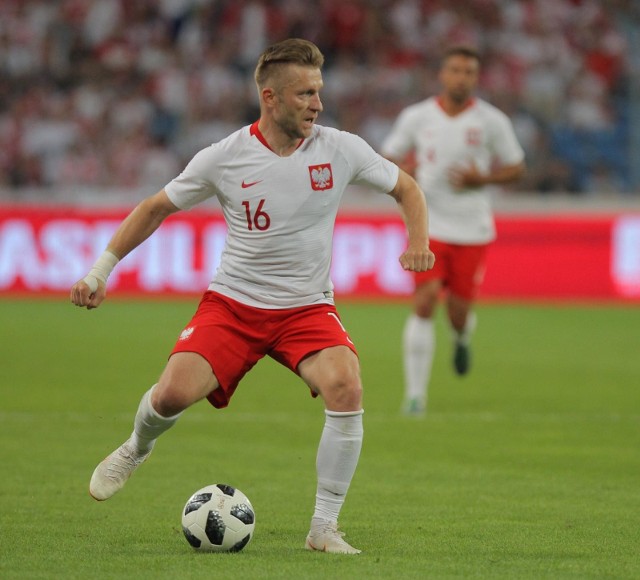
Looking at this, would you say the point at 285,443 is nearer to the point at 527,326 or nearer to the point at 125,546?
the point at 125,546

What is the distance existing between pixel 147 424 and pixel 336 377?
877 millimetres

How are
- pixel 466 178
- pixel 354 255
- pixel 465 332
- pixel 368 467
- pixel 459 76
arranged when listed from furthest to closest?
pixel 354 255
pixel 465 332
pixel 466 178
pixel 459 76
pixel 368 467

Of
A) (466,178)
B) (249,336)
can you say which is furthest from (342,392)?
(466,178)

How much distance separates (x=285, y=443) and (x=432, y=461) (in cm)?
112

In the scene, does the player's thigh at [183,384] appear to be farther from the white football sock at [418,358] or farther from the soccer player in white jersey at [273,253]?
the white football sock at [418,358]

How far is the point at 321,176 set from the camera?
18.6ft

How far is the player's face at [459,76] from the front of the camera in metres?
9.89

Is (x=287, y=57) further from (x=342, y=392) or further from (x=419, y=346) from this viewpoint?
(x=419, y=346)

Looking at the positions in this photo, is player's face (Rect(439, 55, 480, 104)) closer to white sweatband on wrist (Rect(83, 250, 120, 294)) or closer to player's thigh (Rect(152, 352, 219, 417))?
white sweatband on wrist (Rect(83, 250, 120, 294))

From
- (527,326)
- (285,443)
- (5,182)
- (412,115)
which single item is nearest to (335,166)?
(285,443)

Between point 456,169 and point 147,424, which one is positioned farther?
point 456,169

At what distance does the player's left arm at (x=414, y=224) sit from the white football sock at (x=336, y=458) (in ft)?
2.20

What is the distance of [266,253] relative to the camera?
18.8ft

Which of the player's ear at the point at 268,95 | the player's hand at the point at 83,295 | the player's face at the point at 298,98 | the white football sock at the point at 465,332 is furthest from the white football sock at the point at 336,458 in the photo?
the white football sock at the point at 465,332
